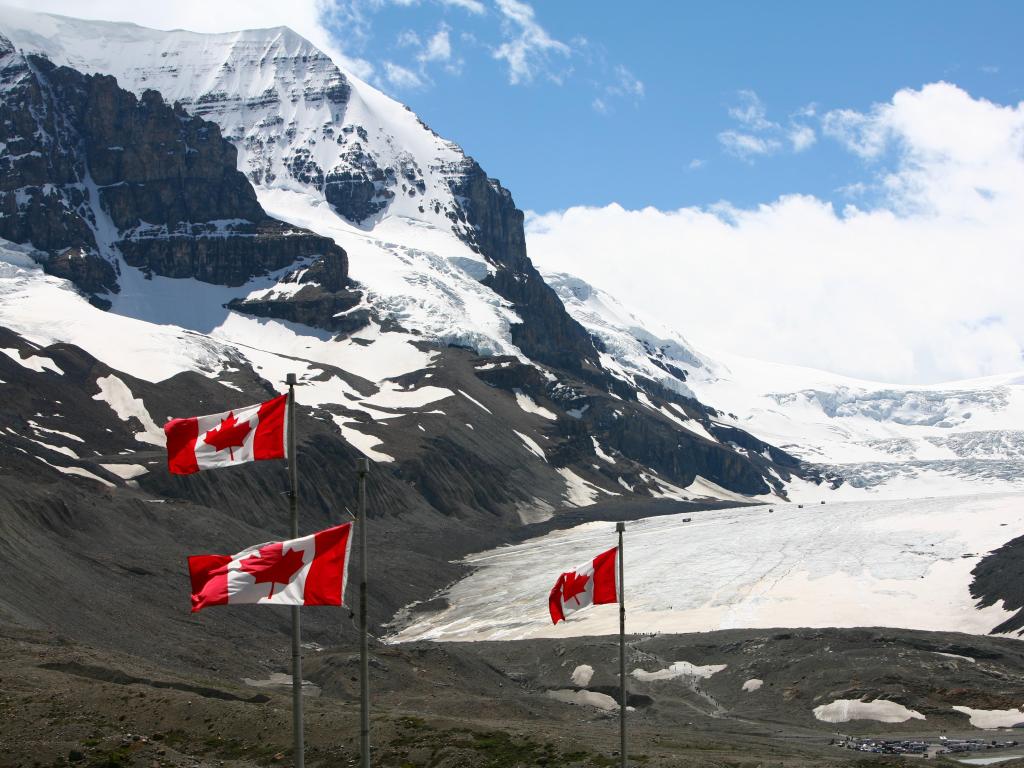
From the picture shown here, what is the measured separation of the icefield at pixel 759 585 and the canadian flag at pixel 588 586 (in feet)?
266

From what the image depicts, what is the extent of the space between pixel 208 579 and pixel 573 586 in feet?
47.0

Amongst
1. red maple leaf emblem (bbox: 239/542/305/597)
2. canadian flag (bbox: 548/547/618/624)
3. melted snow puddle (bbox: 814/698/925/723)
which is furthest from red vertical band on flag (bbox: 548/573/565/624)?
melted snow puddle (bbox: 814/698/925/723)

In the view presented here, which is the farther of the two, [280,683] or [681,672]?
[681,672]

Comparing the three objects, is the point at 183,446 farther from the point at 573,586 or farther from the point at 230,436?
the point at 573,586

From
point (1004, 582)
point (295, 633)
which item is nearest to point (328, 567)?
point (295, 633)

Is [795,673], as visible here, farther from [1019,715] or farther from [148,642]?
[148,642]

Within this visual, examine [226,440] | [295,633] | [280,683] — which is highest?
[226,440]

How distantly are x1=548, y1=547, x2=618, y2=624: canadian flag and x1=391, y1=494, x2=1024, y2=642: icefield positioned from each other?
8114 centimetres

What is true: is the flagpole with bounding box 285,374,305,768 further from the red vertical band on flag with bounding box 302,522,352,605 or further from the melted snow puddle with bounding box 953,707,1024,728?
the melted snow puddle with bounding box 953,707,1024,728

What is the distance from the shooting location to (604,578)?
4119 cm

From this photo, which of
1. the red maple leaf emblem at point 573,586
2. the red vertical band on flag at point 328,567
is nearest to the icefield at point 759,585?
the red maple leaf emblem at point 573,586

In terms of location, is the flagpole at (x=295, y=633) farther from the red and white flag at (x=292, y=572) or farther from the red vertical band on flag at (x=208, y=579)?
the red vertical band on flag at (x=208, y=579)

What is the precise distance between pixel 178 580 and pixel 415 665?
31.3 metres

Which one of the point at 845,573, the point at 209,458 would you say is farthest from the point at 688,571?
the point at 209,458
